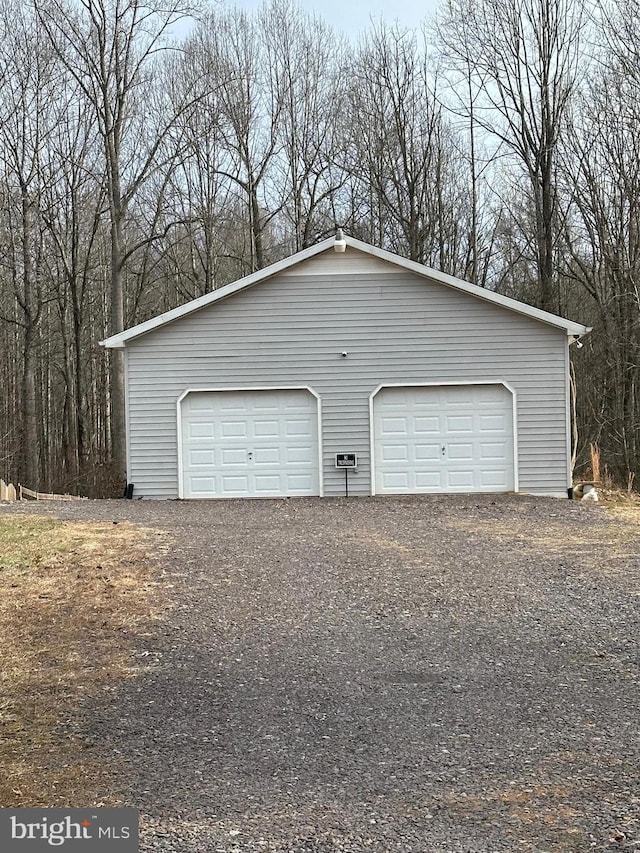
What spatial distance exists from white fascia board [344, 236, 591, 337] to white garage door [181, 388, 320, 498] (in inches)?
109

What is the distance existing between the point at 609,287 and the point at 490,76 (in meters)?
7.65

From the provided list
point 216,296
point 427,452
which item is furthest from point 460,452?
point 216,296

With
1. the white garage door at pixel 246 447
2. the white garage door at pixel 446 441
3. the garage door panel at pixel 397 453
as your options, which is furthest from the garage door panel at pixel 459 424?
the white garage door at pixel 246 447

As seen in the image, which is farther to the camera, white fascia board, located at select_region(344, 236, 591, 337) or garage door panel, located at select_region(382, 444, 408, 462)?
garage door panel, located at select_region(382, 444, 408, 462)

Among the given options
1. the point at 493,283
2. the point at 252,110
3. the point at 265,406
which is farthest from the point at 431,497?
the point at 252,110

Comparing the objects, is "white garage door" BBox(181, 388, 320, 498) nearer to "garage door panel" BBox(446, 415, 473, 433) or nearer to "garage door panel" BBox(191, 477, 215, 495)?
"garage door panel" BBox(191, 477, 215, 495)

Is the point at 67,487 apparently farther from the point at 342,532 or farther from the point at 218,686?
the point at 218,686

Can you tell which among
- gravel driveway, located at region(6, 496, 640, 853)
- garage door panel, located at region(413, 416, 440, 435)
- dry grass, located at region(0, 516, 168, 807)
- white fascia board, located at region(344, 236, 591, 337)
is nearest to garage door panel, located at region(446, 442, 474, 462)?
garage door panel, located at region(413, 416, 440, 435)

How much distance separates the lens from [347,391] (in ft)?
50.9

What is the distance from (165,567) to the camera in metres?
8.56

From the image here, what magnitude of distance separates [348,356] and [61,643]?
10.3 m

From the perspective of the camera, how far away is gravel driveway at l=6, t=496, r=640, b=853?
10.8 ft

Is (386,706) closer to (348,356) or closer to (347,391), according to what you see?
(347,391)

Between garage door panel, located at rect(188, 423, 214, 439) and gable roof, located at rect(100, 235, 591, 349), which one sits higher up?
gable roof, located at rect(100, 235, 591, 349)
